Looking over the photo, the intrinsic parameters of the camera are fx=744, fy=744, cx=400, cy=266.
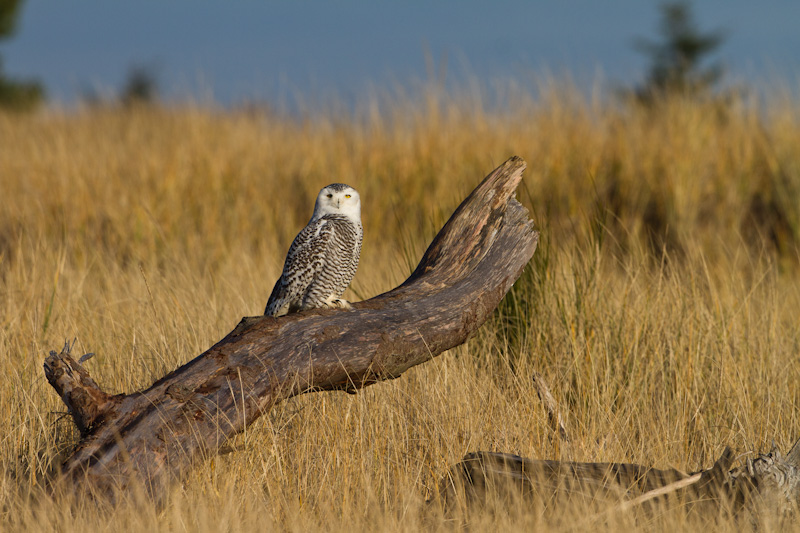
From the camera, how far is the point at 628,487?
256 centimetres

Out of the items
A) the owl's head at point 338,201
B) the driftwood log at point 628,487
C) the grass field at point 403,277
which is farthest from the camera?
the owl's head at point 338,201

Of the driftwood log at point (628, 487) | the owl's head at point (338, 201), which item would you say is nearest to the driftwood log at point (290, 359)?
the owl's head at point (338, 201)

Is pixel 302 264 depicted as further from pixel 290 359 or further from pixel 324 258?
pixel 290 359

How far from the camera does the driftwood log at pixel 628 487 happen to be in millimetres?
2471

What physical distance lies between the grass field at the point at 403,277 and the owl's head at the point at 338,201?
2.67 feet

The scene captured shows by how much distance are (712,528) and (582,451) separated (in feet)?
2.08

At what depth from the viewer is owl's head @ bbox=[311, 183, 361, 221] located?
10.9 ft

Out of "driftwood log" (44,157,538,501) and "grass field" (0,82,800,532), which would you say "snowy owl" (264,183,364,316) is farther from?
"grass field" (0,82,800,532)

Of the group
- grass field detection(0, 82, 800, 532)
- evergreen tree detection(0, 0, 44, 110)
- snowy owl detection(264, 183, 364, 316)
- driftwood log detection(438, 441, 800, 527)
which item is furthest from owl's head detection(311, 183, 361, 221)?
evergreen tree detection(0, 0, 44, 110)

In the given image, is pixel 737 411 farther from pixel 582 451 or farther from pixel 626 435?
pixel 582 451

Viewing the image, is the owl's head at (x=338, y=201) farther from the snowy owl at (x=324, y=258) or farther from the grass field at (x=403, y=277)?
the grass field at (x=403, y=277)

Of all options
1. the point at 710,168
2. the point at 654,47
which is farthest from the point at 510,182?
the point at 654,47

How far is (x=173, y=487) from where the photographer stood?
253 centimetres

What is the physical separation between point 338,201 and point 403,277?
1246mm
